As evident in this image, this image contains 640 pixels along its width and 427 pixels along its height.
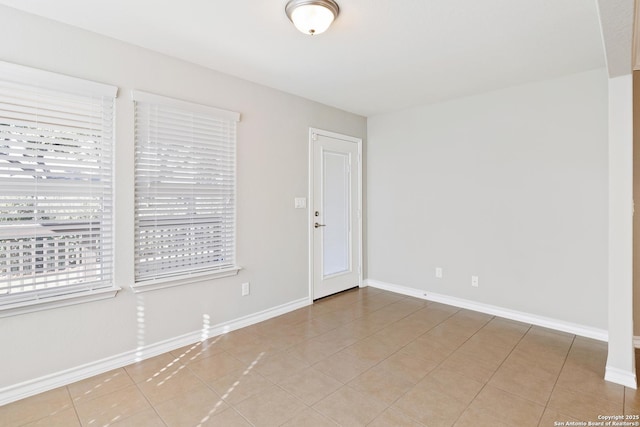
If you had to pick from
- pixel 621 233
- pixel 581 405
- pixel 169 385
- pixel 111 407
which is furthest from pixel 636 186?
pixel 111 407

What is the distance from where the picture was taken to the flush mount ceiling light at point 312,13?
6.52 feet

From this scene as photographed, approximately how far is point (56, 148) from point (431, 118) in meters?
3.87

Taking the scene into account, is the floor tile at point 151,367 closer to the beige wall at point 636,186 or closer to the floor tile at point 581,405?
the floor tile at point 581,405

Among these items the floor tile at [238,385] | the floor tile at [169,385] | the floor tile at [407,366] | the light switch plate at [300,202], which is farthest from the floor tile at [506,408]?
the light switch plate at [300,202]

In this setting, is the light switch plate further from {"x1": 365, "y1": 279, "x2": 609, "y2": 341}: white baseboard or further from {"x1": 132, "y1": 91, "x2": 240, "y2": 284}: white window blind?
{"x1": 365, "y1": 279, "x2": 609, "y2": 341}: white baseboard

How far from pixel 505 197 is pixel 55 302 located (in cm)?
422

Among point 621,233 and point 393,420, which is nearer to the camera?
point 393,420

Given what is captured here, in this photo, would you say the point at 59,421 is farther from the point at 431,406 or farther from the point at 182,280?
the point at 431,406

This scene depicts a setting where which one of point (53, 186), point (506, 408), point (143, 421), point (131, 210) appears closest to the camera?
point (143, 421)

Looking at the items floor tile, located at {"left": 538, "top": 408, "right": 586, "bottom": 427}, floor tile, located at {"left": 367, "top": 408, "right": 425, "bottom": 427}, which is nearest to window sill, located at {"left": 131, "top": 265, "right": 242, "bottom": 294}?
floor tile, located at {"left": 367, "top": 408, "right": 425, "bottom": 427}

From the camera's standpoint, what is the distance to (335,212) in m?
4.39

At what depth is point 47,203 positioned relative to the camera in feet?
7.29

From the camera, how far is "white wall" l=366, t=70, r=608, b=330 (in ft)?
10.0

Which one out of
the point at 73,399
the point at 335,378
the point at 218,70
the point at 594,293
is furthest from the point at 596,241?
the point at 73,399
